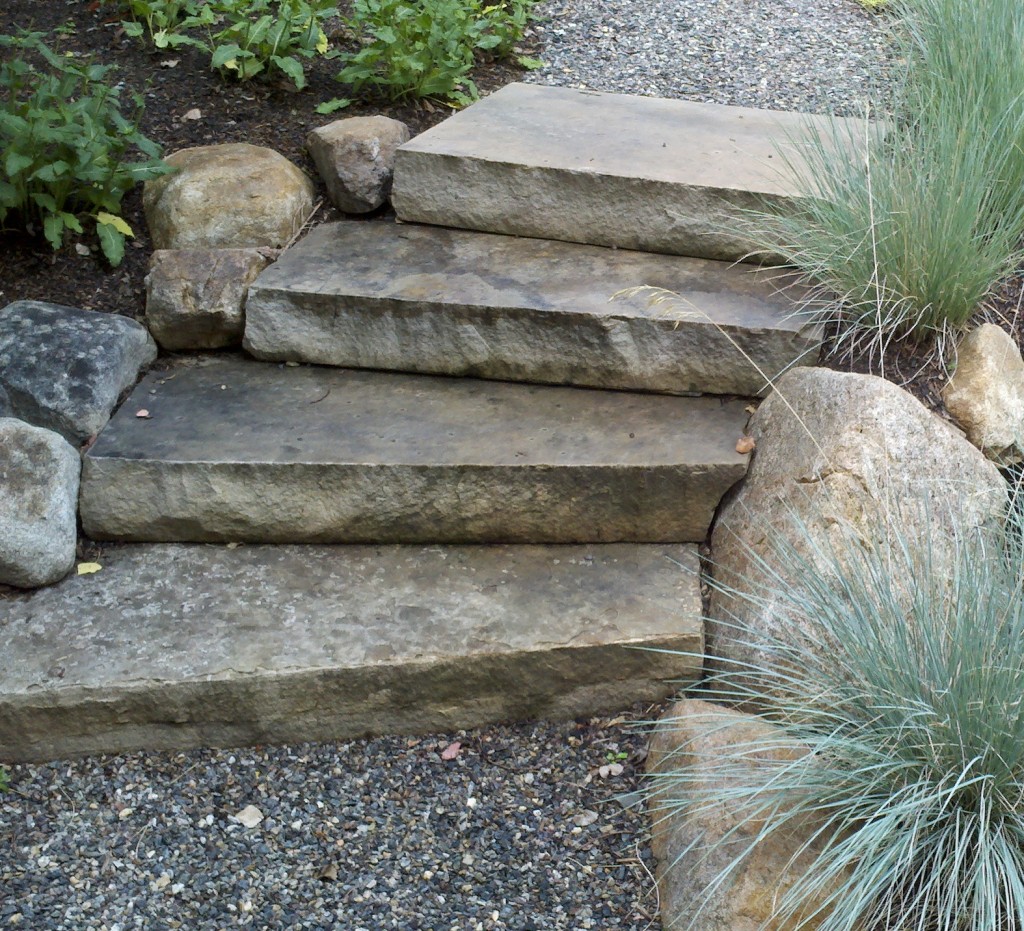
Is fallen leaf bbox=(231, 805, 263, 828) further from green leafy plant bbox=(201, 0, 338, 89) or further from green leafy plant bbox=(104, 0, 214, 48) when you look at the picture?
green leafy plant bbox=(104, 0, 214, 48)

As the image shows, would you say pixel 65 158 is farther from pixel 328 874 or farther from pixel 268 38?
pixel 328 874

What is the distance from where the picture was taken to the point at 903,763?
1.89 m

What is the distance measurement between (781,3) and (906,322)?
116 inches

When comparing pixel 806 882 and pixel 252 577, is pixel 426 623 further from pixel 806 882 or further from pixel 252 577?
pixel 806 882

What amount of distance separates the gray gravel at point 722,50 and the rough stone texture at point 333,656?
2265 millimetres

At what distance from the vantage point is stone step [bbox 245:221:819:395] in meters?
2.90

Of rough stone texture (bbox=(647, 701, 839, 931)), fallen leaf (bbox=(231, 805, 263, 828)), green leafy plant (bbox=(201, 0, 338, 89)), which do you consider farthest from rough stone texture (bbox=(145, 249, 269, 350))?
rough stone texture (bbox=(647, 701, 839, 931))

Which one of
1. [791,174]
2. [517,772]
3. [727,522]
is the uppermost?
[791,174]

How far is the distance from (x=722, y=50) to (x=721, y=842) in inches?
144

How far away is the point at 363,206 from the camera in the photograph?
140 inches

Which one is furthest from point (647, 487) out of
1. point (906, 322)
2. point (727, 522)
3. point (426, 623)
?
point (906, 322)

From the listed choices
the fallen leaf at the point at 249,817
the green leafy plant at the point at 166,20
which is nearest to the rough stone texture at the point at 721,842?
the fallen leaf at the point at 249,817

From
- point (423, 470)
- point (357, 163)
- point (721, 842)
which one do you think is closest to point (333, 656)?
point (423, 470)

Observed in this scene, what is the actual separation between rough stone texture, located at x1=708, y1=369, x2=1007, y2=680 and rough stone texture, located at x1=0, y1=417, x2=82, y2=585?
1.58 metres
